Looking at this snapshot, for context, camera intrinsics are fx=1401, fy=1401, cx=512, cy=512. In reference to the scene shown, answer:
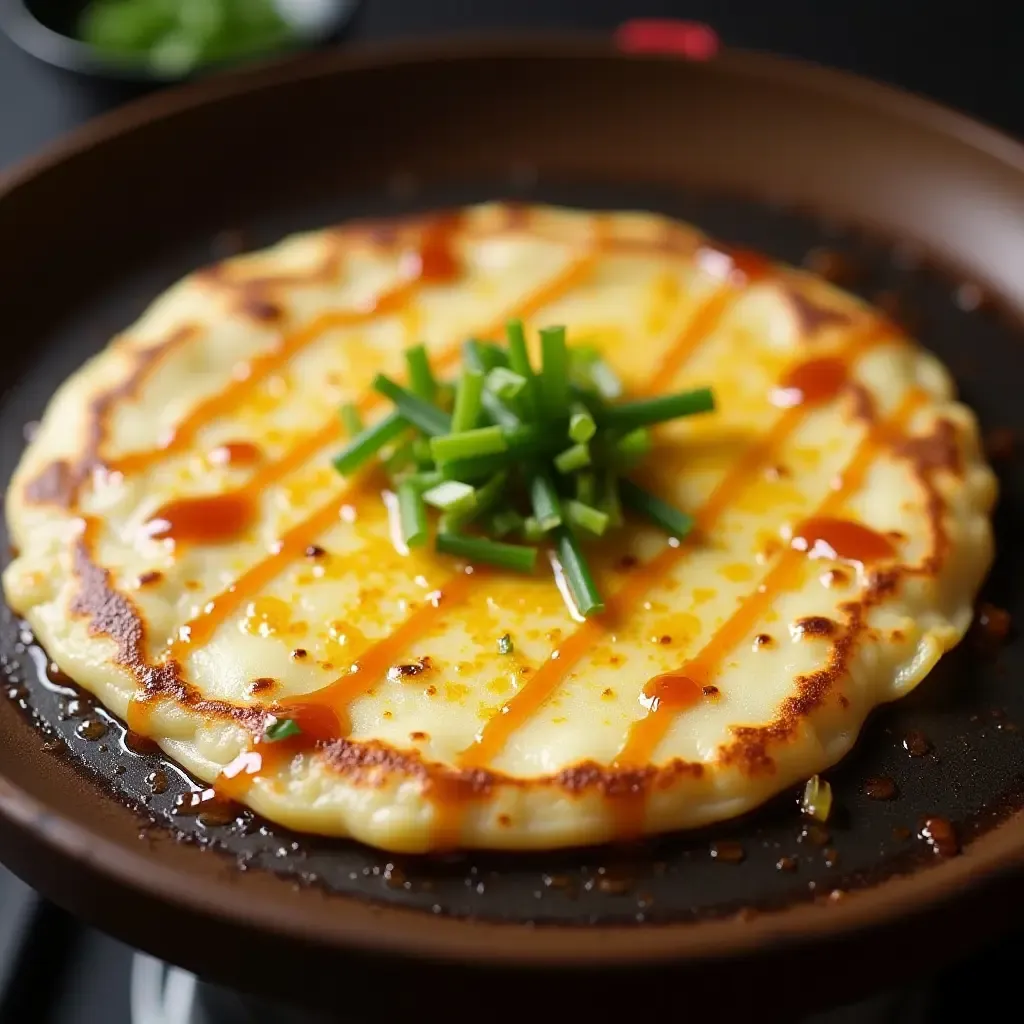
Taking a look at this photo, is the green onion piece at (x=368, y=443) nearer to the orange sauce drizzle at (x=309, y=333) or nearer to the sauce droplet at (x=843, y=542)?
the orange sauce drizzle at (x=309, y=333)

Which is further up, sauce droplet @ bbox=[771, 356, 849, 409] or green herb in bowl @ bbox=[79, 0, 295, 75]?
green herb in bowl @ bbox=[79, 0, 295, 75]

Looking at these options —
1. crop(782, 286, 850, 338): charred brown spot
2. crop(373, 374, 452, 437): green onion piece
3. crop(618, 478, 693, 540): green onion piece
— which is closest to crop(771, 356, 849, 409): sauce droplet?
crop(782, 286, 850, 338): charred brown spot

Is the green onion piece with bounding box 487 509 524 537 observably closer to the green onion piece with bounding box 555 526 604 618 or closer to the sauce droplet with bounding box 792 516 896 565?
the green onion piece with bounding box 555 526 604 618

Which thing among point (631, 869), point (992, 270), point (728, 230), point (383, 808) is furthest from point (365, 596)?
point (992, 270)

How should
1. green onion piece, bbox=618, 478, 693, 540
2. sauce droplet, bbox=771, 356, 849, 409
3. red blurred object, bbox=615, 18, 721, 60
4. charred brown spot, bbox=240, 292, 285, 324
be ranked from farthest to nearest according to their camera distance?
red blurred object, bbox=615, 18, 721, 60, charred brown spot, bbox=240, 292, 285, 324, sauce droplet, bbox=771, 356, 849, 409, green onion piece, bbox=618, 478, 693, 540

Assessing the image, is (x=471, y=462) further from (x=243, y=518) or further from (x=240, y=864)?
(x=240, y=864)

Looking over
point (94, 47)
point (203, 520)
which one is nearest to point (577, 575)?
point (203, 520)

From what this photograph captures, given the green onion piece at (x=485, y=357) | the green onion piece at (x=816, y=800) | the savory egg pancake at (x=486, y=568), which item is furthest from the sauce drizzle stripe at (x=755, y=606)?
the green onion piece at (x=485, y=357)
